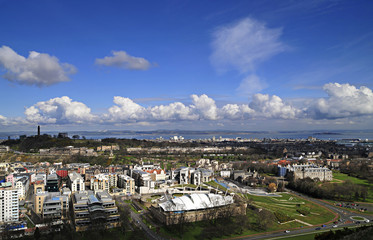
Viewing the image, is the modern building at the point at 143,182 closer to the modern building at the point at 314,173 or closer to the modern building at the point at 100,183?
the modern building at the point at 100,183

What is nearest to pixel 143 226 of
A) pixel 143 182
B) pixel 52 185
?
pixel 143 182

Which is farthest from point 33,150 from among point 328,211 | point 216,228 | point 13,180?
point 328,211

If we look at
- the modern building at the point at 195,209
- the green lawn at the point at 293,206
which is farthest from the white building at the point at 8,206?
the green lawn at the point at 293,206

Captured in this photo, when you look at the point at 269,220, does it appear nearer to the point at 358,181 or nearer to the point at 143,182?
the point at 143,182

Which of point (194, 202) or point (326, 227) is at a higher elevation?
point (194, 202)

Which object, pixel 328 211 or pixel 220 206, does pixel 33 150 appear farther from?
pixel 328 211

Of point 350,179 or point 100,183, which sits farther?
point 350,179

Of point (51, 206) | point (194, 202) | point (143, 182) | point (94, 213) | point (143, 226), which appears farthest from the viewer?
point (143, 182)
